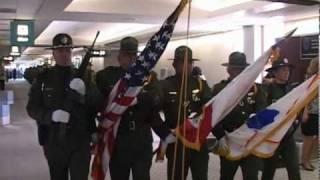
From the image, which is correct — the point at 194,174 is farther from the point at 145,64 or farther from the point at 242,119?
the point at 145,64

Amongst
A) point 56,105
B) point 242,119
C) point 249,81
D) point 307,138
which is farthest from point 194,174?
point 307,138

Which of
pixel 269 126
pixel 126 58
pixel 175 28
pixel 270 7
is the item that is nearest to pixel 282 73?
pixel 269 126

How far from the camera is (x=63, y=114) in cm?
366

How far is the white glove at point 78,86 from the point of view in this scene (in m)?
3.66

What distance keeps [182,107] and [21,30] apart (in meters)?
11.3

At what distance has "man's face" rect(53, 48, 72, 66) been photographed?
12.4ft

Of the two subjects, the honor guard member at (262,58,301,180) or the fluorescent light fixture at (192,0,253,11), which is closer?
the honor guard member at (262,58,301,180)

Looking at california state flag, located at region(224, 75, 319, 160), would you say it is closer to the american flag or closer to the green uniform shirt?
the green uniform shirt

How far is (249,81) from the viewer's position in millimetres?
3656

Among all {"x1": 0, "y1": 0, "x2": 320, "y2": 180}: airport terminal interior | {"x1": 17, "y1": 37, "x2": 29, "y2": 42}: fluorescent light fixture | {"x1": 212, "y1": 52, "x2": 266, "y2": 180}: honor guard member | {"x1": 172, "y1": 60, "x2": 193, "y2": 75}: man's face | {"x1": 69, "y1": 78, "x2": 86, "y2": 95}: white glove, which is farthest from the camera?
{"x1": 17, "y1": 37, "x2": 29, "y2": 42}: fluorescent light fixture

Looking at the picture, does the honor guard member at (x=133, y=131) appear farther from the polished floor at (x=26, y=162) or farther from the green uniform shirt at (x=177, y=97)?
the polished floor at (x=26, y=162)

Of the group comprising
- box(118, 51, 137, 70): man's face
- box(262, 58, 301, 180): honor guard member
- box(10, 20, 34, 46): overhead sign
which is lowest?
box(262, 58, 301, 180): honor guard member

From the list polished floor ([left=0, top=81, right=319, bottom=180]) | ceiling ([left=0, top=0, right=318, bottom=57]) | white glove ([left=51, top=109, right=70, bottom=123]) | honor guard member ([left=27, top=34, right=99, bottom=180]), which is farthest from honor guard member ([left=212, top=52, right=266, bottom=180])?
ceiling ([left=0, top=0, right=318, bottom=57])

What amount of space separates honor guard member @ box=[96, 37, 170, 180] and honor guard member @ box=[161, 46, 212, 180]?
8.3 inches
